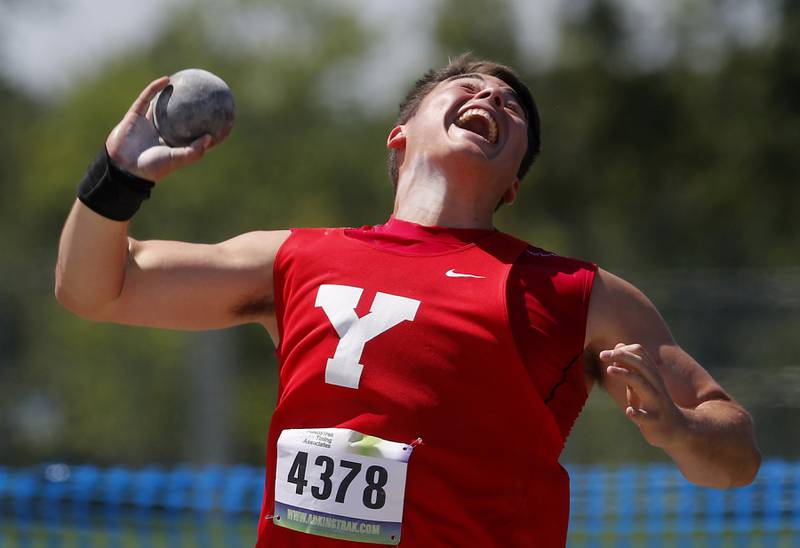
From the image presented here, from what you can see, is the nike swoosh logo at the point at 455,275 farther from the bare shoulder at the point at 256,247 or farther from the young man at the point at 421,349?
the bare shoulder at the point at 256,247

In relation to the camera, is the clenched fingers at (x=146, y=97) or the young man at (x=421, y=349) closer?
the young man at (x=421, y=349)

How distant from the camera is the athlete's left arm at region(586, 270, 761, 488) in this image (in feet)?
9.87

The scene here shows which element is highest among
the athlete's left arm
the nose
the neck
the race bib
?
the nose

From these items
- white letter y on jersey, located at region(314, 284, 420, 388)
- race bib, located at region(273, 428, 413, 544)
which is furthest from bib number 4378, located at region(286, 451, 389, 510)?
white letter y on jersey, located at region(314, 284, 420, 388)

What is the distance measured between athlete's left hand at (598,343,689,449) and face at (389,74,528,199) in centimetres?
81

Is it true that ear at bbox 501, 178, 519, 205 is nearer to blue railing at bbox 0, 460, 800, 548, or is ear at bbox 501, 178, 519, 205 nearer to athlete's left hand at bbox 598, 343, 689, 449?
athlete's left hand at bbox 598, 343, 689, 449

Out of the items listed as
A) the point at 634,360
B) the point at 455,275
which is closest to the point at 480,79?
the point at 455,275

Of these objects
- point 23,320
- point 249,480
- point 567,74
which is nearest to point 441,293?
point 249,480

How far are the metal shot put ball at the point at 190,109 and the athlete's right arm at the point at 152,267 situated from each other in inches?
1.3

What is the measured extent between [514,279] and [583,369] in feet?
1.00

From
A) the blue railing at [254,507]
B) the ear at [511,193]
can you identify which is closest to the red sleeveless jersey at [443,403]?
the ear at [511,193]

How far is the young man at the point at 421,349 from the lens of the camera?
10.2 ft

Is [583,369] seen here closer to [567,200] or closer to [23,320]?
[567,200]

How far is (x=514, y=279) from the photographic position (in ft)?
10.7
